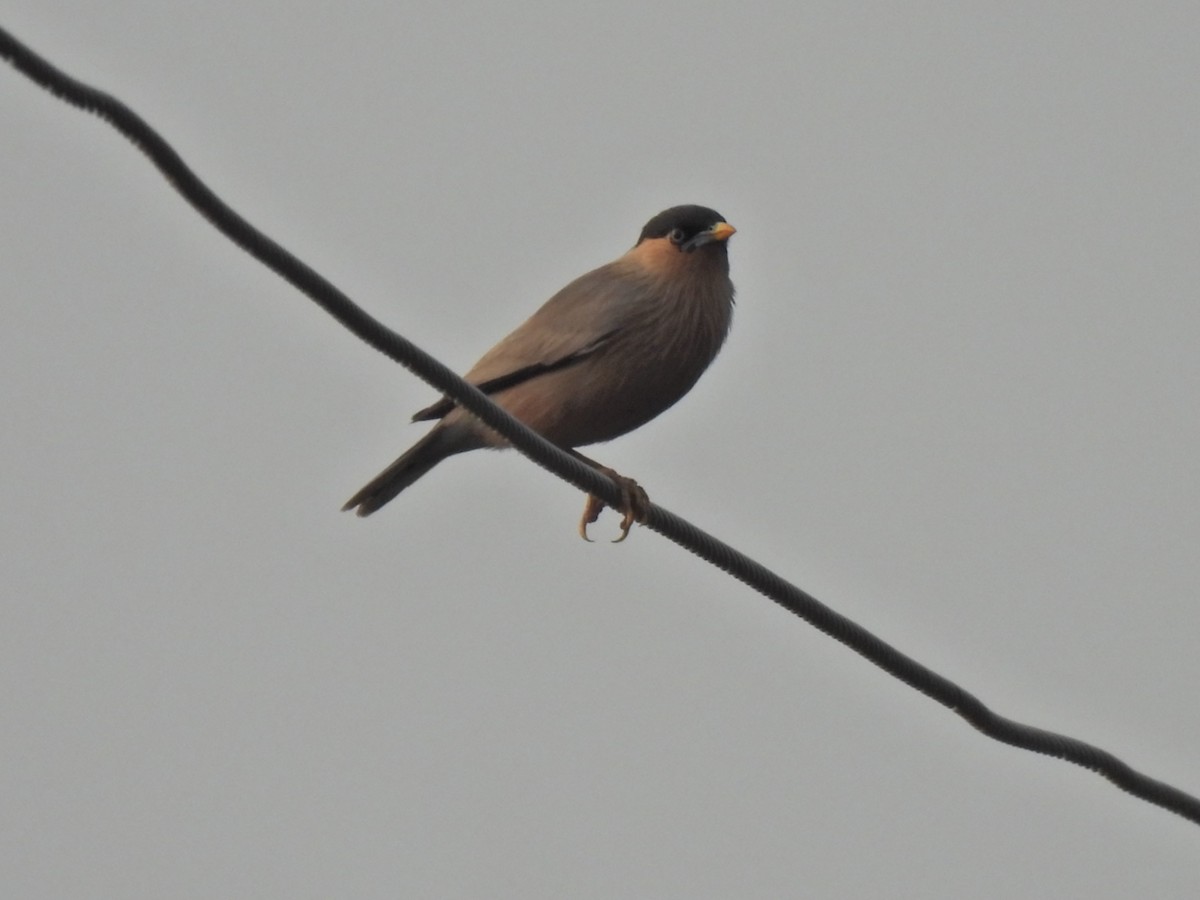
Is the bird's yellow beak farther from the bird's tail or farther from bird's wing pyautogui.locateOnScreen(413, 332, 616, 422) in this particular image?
the bird's tail

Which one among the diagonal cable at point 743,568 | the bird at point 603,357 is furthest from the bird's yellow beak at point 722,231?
the diagonal cable at point 743,568

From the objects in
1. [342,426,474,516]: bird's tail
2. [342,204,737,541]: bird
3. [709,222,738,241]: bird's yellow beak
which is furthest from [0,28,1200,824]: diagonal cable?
[709,222,738,241]: bird's yellow beak

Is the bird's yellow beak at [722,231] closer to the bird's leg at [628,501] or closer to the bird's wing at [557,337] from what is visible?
the bird's wing at [557,337]

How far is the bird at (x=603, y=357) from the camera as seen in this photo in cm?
710

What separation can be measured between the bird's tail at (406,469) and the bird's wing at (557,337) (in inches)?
7.0

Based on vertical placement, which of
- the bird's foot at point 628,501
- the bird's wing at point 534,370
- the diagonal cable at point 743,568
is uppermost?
the bird's wing at point 534,370

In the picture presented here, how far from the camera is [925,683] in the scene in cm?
460

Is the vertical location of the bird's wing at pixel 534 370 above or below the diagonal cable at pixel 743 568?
above

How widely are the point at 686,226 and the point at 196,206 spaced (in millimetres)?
4369

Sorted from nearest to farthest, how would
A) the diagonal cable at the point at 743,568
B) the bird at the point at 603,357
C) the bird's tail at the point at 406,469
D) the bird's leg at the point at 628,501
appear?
the diagonal cable at the point at 743,568, the bird's leg at the point at 628,501, the bird at the point at 603,357, the bird's tail at the point at 406,469

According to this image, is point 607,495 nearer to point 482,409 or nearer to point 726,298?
point 482,409

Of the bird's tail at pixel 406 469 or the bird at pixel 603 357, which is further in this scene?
the bird's tail at pixel 406 469

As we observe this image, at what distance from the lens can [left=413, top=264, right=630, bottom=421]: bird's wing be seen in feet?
23.4


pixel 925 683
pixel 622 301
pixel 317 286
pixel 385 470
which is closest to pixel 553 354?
pixel 622 301
